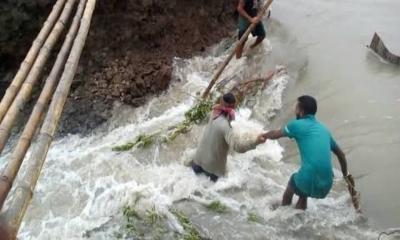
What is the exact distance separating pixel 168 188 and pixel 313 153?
6.23 feet

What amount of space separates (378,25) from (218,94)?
4483 mm

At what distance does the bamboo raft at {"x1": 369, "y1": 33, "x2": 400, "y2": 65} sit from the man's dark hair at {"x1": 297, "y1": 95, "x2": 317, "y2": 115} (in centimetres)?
450

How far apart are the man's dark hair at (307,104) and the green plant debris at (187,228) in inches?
63.8

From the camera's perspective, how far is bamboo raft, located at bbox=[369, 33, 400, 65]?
9.05 metres

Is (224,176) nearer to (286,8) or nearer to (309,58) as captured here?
(309,58)

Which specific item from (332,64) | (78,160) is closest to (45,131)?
(78,160)

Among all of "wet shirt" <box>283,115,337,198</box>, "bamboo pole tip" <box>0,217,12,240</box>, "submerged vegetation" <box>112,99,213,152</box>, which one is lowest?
"submerged vegetation" <box>112,99,213,152</box>

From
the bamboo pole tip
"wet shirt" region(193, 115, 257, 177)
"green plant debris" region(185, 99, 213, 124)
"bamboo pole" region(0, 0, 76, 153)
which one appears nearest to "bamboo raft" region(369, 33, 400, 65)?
"green plant debris" region(185, 99, 213, 124)

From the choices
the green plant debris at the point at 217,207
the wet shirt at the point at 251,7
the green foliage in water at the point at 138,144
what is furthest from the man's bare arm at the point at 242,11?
the green plant debris at the point at 217,207

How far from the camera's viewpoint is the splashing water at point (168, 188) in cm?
565

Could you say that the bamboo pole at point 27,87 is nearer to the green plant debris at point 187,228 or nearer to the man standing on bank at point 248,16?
the green plant debris at point 187,228

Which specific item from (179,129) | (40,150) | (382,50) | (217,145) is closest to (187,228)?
(217,145)

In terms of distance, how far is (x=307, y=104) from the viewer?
513 cm

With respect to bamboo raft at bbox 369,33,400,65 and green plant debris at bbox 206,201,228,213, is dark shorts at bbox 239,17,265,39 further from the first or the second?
green plant debris at bbox 206,201,228,213
